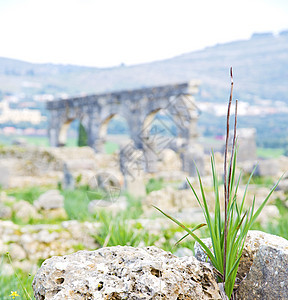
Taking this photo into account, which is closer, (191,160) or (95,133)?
(191,160)

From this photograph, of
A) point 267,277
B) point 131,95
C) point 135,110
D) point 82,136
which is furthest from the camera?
point 82,136

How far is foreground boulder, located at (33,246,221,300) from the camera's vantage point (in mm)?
1214

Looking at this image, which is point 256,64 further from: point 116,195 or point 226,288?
point 226,288

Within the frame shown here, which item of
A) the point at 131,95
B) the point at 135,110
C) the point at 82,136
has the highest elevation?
the point at 131,95

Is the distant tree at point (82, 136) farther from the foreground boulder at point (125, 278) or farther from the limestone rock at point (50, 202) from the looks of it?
the foreground boulder at point (125, 278)

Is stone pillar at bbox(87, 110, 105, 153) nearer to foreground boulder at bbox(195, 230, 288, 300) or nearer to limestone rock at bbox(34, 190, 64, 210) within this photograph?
limestone rock at bbox(34, 190, 64, 210)

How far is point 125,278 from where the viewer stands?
1.26m

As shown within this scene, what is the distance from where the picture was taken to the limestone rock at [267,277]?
4.45ft

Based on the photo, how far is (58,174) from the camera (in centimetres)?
1283

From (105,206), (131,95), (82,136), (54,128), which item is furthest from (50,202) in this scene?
(54,128)

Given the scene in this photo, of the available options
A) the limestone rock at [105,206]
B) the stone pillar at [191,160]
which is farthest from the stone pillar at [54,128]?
the limestone rock at [105,206]

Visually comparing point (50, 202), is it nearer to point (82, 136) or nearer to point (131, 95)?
point (131, 95)

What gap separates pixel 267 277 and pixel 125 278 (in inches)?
21.9

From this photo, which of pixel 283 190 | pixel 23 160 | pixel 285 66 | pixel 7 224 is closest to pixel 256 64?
pixel 285 66
